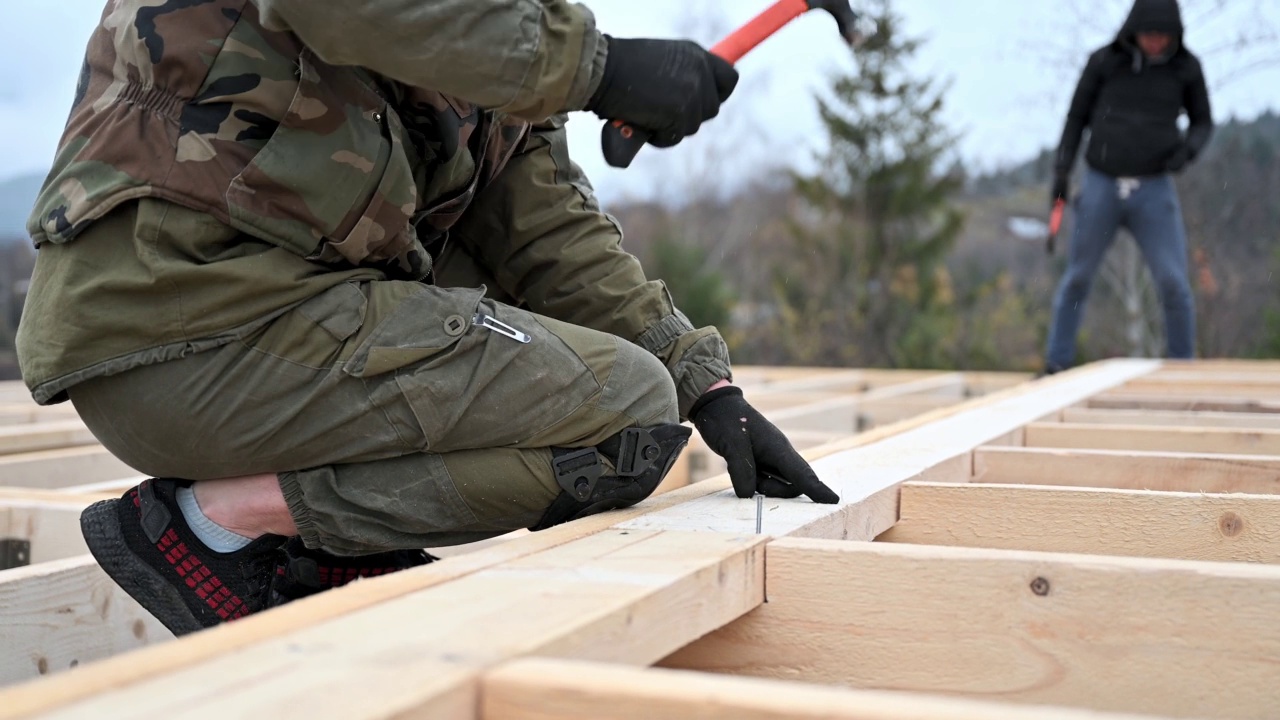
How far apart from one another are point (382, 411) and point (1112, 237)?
4.83 m

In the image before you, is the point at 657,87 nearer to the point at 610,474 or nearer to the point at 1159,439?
the point at 610,474

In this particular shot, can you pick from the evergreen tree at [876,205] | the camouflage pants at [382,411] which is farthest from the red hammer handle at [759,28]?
the evergreen tree at [876,205]

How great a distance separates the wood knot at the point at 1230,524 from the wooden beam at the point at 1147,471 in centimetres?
54

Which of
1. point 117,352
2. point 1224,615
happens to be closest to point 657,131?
point 117,352

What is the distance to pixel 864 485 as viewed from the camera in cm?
187

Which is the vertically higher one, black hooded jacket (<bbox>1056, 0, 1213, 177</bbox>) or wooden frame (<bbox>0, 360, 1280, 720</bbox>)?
black hooded jacket (<bbox>1056, 0, 1213, 177</bbox>)

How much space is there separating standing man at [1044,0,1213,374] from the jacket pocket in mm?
4528

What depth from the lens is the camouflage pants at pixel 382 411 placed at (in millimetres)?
1525

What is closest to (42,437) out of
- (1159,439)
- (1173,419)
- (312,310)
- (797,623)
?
(312,310)

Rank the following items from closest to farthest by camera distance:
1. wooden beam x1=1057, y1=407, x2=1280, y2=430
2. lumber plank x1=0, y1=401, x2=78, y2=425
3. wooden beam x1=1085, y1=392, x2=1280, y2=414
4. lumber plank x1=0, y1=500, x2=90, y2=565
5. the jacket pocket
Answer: the jacket pocket, lumber plank x1=0, y1=500, x2=90, y2=565, wooden beam x1=1057, y1=407, x2=1280, y2=430, wooden beam x1=1085, y1=392, x2=1280, y2=414, lumber plank x1=0, y1=401, x2=78, y2=425

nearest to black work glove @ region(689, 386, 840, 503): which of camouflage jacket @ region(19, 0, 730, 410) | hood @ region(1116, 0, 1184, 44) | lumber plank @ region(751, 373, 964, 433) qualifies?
camouflage jacket @ region(19, 0, 730, 410)

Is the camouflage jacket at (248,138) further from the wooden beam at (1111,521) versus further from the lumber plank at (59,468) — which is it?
the lumber plank at (59,468)

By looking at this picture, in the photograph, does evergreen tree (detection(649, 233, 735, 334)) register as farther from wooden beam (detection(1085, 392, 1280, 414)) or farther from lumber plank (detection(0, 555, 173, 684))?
lumber plank (detection(0, 555, 173, 684))

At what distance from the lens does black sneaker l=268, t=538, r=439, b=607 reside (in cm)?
166
